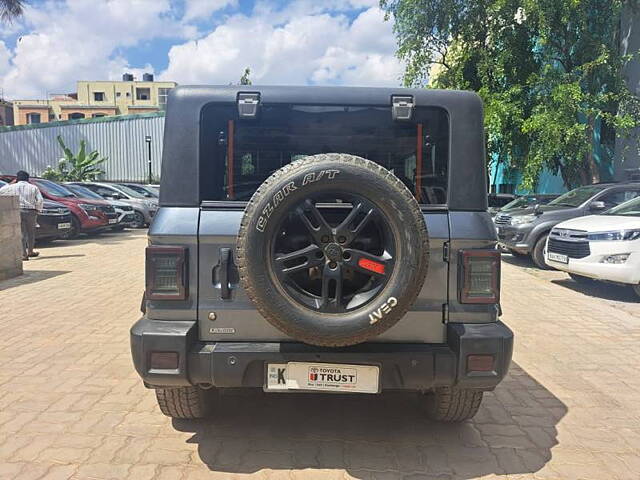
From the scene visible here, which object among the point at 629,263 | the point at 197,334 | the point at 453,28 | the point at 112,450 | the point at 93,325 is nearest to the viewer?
the point at 197,334

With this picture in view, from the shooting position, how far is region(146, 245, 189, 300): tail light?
282 centimetres

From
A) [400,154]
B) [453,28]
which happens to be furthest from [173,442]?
[453,28]

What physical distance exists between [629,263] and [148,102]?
2777 inches

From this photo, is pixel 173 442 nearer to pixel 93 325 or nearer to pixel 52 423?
pixel 52 423

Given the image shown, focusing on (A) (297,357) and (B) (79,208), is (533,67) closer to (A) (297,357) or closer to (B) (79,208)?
(B) (79,208)

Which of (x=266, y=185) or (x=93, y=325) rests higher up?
(x=266, y=185)

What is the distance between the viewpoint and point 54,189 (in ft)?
46.6

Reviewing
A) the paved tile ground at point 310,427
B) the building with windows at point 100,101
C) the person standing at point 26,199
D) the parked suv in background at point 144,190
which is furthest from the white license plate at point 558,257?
the building with windows at point 100,101

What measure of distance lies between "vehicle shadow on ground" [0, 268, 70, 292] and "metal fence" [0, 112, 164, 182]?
27.3 meters

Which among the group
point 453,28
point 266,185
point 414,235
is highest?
point 453,28

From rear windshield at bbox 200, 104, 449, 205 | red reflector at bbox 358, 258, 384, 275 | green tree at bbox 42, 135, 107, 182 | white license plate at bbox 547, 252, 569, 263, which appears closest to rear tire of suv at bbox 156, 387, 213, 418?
rear windshield at bbox 200, 104, 449, 205

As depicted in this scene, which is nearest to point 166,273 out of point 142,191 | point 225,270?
point 225,270

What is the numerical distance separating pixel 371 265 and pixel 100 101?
249 feet

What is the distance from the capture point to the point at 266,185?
2.62 meters
